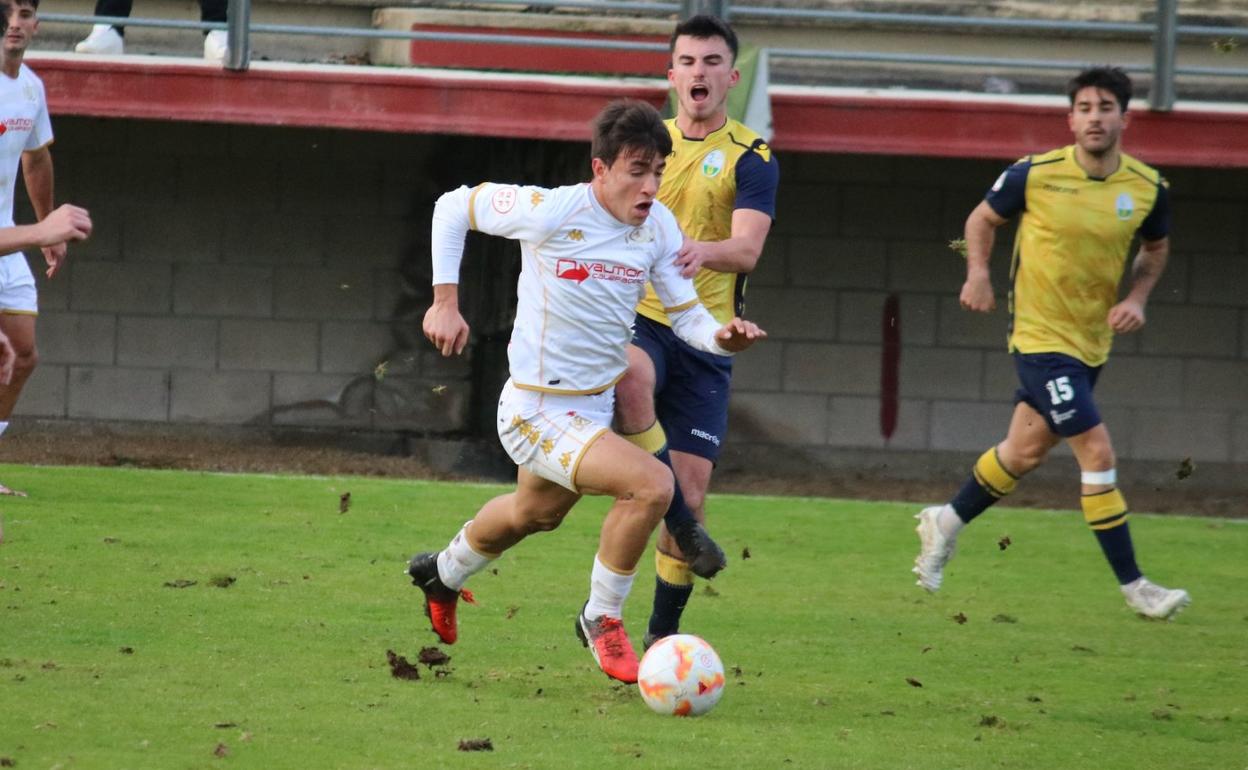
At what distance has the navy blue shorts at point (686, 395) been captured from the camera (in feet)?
21.0

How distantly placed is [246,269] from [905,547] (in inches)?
241

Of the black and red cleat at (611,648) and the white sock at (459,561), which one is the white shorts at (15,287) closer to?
the white sock at (459,561)

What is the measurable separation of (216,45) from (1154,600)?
7.43 metres

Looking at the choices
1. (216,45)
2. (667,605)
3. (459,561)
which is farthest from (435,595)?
(216,45)

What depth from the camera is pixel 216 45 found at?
11984 mm

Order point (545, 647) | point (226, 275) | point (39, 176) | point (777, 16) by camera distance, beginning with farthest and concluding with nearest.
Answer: point (226, 275) → point (777, 16) → point (39, 176) → point (545, 647)

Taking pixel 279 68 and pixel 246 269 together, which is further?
pixel 246 269

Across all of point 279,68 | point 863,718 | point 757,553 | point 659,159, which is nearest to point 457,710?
point 863,718

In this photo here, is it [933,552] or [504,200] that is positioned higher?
[504,200]

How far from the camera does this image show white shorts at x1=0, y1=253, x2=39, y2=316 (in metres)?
8.57

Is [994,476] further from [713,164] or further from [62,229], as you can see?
[62,229]

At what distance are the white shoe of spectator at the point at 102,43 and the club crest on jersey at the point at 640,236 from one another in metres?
7.24

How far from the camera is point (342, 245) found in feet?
44.7

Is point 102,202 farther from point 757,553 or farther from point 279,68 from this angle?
point 757,553
